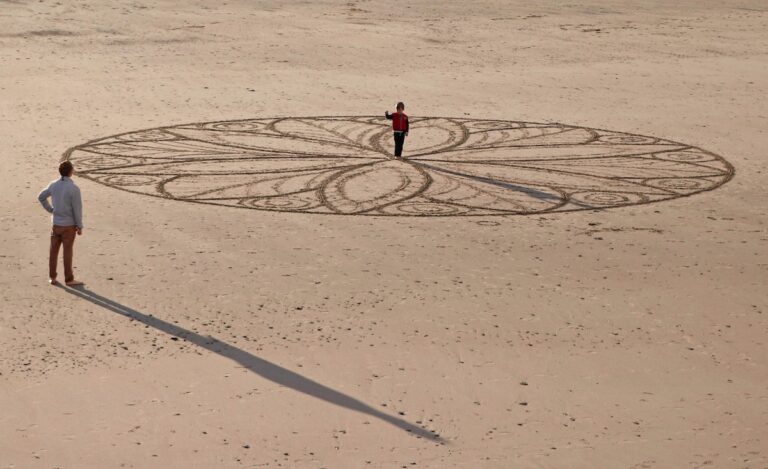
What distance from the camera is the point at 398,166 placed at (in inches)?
869

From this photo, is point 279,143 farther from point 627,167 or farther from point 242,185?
point 627,167

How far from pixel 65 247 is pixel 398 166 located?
7.87 m

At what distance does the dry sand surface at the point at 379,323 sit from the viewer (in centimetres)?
1121

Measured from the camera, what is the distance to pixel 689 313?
14.7 m

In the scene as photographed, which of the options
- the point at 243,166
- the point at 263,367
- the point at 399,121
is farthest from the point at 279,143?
the point at 263,367

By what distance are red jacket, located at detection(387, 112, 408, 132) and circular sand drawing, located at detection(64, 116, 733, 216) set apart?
584 millimetres

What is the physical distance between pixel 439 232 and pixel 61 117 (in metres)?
10.3

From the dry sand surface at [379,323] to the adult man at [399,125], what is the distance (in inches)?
21.6

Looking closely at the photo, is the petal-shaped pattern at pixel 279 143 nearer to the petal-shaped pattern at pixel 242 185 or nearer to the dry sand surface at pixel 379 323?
the dry sand surface at pixel 379 323

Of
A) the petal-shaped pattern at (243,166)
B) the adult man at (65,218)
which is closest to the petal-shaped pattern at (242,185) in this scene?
the petal-shaped pattern at (243,166)

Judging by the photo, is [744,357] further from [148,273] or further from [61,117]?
[61,117]

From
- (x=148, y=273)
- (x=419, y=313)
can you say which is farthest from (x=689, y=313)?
(x=148, y=273)

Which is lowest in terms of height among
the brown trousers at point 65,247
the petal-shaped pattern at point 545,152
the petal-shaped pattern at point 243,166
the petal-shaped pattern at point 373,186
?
the petal-shaped pattern at point 243,166

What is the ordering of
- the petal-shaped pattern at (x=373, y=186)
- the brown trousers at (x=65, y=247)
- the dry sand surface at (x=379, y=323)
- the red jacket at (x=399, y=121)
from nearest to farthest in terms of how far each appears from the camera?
the dry sand surface at (x=379, y=323) < the brown trousers at (x=65, y=247) < the petal-shaped pattern at (x=373, y=186) < the red jacket at (x=399, y=121)
